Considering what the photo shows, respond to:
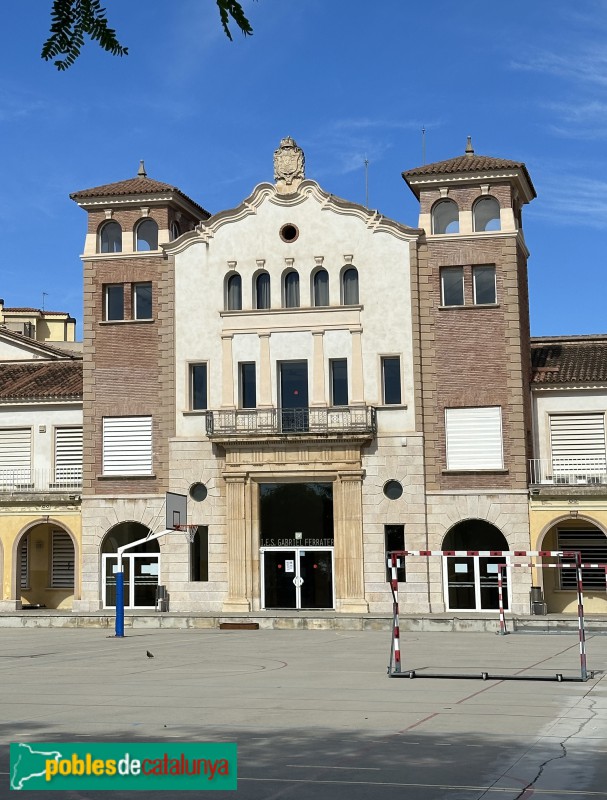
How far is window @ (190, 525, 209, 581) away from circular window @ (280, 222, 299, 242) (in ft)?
36.3

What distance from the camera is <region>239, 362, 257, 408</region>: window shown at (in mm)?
43719

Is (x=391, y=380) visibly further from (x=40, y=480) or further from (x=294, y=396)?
(x=40, y=480)

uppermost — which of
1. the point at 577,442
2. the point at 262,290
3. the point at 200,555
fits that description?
the point at 262,290

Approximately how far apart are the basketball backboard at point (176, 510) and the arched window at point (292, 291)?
8121 millimetres

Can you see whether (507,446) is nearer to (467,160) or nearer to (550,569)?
(550,569)

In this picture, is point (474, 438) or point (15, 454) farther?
point (15, 454)

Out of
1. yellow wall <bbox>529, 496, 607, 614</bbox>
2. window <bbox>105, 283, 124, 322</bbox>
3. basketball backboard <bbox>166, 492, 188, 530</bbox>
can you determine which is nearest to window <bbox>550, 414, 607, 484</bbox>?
yellow wall <bbox>529, 496, 607, 614</bbox>

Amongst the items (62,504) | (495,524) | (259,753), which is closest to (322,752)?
(259,753)

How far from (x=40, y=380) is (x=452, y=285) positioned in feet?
57.2

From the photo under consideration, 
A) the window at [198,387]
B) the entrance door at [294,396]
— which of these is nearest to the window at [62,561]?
the window at [198,387]

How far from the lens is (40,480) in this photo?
46.2 m

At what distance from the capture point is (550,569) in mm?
41406

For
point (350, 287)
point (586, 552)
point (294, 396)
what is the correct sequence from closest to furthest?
1. point (586, 552)
2. point (294, 396)
3. point (350, 287)

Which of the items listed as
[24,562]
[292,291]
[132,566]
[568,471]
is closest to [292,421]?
[292,291]
